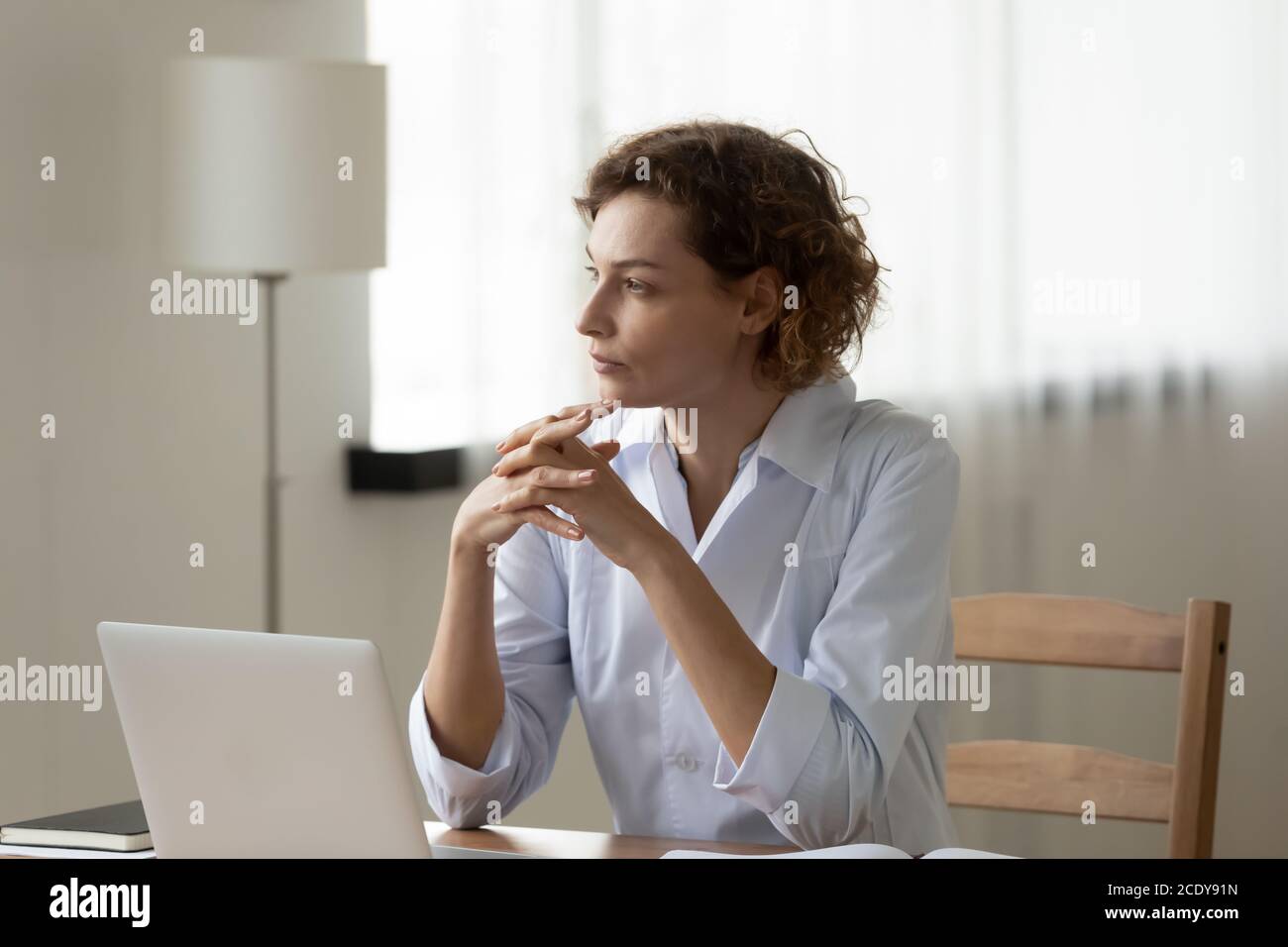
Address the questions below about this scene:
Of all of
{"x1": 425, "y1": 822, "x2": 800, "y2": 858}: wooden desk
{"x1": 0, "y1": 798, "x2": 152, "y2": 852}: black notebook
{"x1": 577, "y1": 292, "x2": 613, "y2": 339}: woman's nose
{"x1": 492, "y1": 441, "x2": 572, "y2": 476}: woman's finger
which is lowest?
{"x1": 425, "y1": 822, "x2": 800, "y2": 858}: wooden desk

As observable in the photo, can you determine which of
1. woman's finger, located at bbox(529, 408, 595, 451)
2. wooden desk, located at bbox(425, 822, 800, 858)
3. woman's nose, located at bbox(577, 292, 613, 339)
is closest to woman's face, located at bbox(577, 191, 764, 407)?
woman's nose, located at bbox(577, 292, 613, 339)

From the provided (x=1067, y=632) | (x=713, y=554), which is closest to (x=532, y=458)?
(x=713, y=554)

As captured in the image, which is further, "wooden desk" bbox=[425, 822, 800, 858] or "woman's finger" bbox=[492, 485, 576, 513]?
"woman's finger" bbox=[492, 485, 576, 513]

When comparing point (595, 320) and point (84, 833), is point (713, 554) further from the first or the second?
point (84, 833)

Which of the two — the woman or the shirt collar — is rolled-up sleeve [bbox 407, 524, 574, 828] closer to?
the woman

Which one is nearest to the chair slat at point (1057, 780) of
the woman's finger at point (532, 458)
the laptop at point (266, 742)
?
the woman's finger at point (532, 458)

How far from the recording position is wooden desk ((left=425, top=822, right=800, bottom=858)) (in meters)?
1.19

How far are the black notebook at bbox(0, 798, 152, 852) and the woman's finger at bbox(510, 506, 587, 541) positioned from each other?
39 centimetres

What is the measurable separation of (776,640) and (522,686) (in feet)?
0.83

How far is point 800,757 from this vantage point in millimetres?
1257

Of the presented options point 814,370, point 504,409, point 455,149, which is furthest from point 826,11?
point 814,370

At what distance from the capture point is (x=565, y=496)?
1.30m
